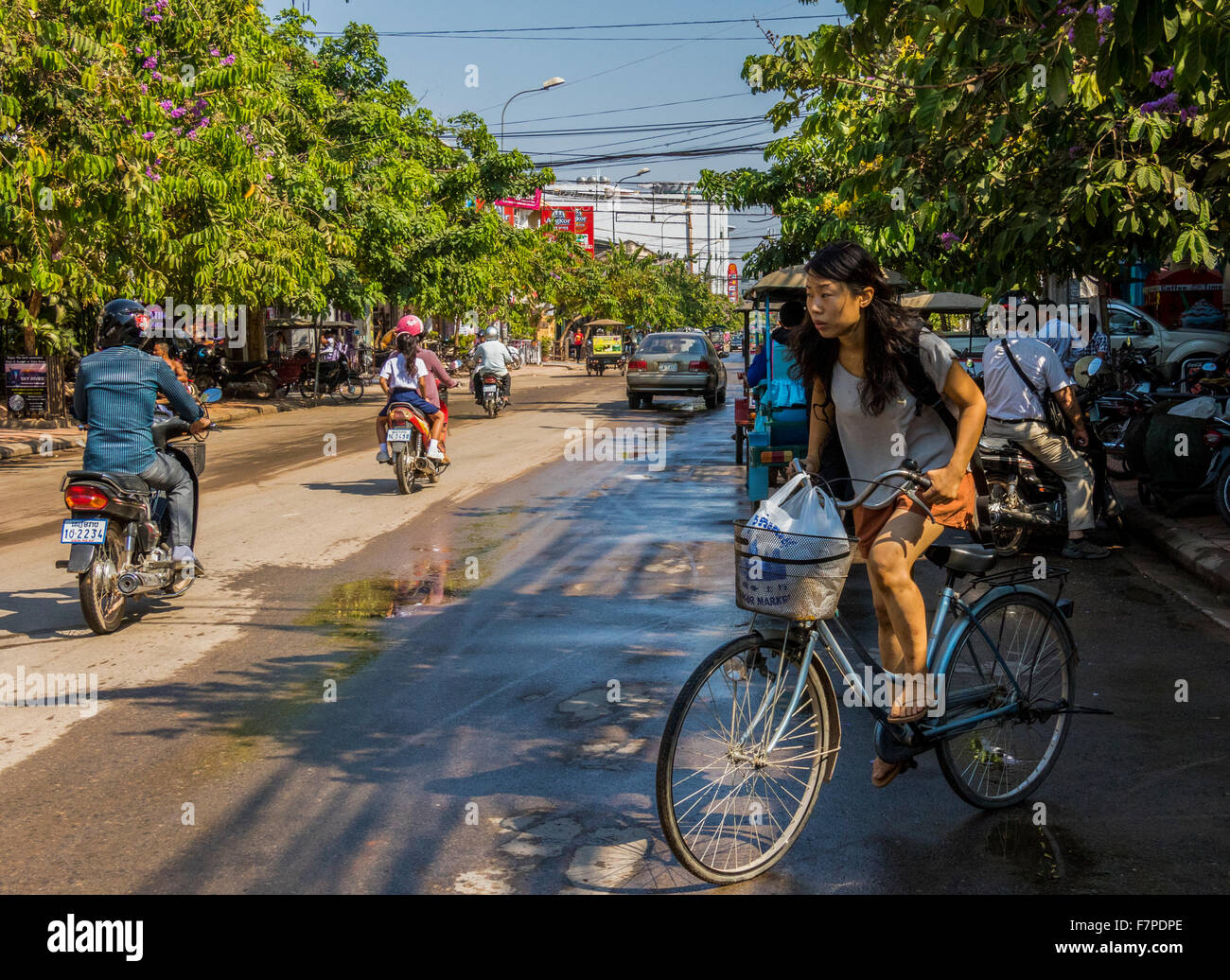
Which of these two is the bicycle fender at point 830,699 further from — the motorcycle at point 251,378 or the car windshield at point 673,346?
the motorcycle at point 251,378

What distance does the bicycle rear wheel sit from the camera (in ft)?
14.5

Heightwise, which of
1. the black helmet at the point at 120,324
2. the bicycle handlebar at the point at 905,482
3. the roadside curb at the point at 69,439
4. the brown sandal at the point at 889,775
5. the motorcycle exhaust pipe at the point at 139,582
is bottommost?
the brown sandal at the point at 889,775

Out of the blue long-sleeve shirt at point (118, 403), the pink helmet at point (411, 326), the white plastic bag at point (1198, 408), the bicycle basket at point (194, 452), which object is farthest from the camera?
the pink helmet at point (411, 326)

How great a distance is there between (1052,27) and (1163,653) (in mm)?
3256

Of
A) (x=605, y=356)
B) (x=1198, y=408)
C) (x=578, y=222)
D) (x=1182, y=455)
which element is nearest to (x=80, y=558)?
(x=1182, y=455)

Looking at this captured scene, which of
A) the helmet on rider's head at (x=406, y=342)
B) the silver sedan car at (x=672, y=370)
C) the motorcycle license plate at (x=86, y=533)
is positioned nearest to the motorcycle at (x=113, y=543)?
the motorcycle license plate at (x=86, y=533)

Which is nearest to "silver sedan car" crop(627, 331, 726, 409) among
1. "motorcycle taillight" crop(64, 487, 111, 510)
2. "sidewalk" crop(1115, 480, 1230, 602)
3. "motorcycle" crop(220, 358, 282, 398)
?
"motorcycle" crop(220, 358, 282, 398)

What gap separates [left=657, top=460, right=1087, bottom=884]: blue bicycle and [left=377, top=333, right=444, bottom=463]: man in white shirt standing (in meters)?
9.65

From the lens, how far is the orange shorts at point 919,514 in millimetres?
4207

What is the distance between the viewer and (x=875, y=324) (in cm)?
424

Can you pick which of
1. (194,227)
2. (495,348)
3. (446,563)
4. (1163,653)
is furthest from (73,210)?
(1163,653)

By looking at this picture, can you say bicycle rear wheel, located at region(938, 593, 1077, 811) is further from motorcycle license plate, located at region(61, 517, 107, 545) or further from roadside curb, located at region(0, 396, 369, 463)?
roadside curb, located at region(0, 396, 369, 463)
